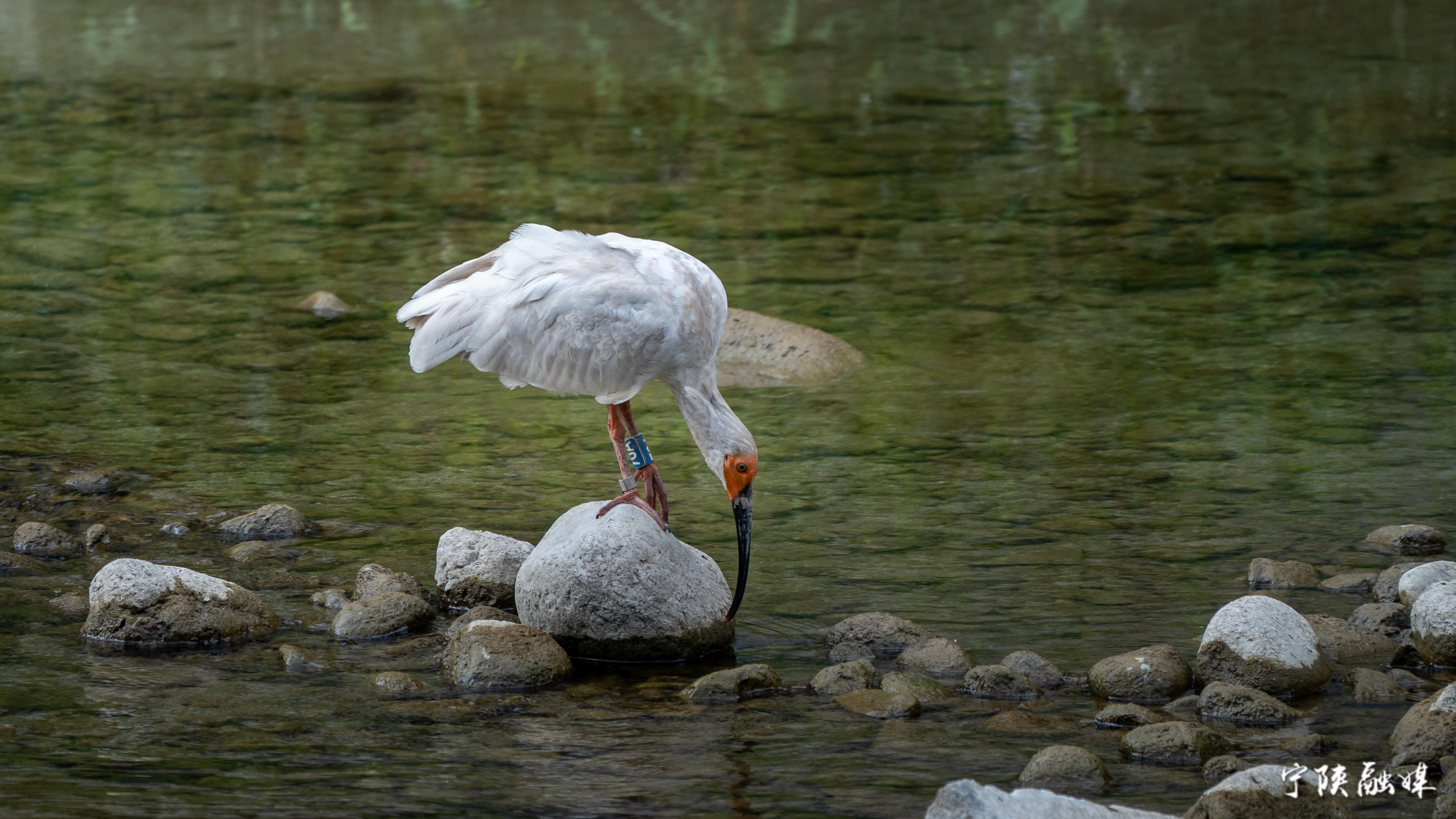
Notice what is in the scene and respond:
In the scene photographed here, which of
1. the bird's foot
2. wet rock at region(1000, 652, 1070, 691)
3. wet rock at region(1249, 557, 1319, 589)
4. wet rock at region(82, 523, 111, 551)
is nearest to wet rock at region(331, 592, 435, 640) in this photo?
the bird's foot

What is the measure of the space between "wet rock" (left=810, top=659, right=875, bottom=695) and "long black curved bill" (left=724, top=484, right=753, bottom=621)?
1.97ft

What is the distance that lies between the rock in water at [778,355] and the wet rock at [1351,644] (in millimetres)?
4747

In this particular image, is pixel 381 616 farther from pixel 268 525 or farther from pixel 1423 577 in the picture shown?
pixel 1423 577

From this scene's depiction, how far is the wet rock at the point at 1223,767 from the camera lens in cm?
582

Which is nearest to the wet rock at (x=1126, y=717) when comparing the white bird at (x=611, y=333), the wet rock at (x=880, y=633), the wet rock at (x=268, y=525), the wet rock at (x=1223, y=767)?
the wet rock at (x=1223, y=767)

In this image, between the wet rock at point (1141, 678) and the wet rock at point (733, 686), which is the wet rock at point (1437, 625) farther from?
the wet rock at point (733, 686)

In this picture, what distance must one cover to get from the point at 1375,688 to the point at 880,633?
193cm

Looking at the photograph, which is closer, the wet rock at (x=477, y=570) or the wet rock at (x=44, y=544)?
the wet rock at (x=477, y=570)

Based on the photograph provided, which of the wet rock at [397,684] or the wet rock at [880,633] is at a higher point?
the wet rock at [880,633]

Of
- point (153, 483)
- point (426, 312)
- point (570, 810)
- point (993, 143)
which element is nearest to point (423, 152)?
point (993, 143)

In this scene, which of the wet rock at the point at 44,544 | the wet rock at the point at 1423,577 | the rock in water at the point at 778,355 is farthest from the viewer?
the rock in water at the point at 778,355

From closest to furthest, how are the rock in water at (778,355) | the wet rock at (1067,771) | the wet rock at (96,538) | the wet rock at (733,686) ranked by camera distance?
1. the wet rock at (1067,771)
2. the wet rock at (733,686)
3. the wet rock at (96,538)
4. the rock in water at (778,355)

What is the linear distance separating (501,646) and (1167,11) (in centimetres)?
1980

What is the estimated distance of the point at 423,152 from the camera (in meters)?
17.8
